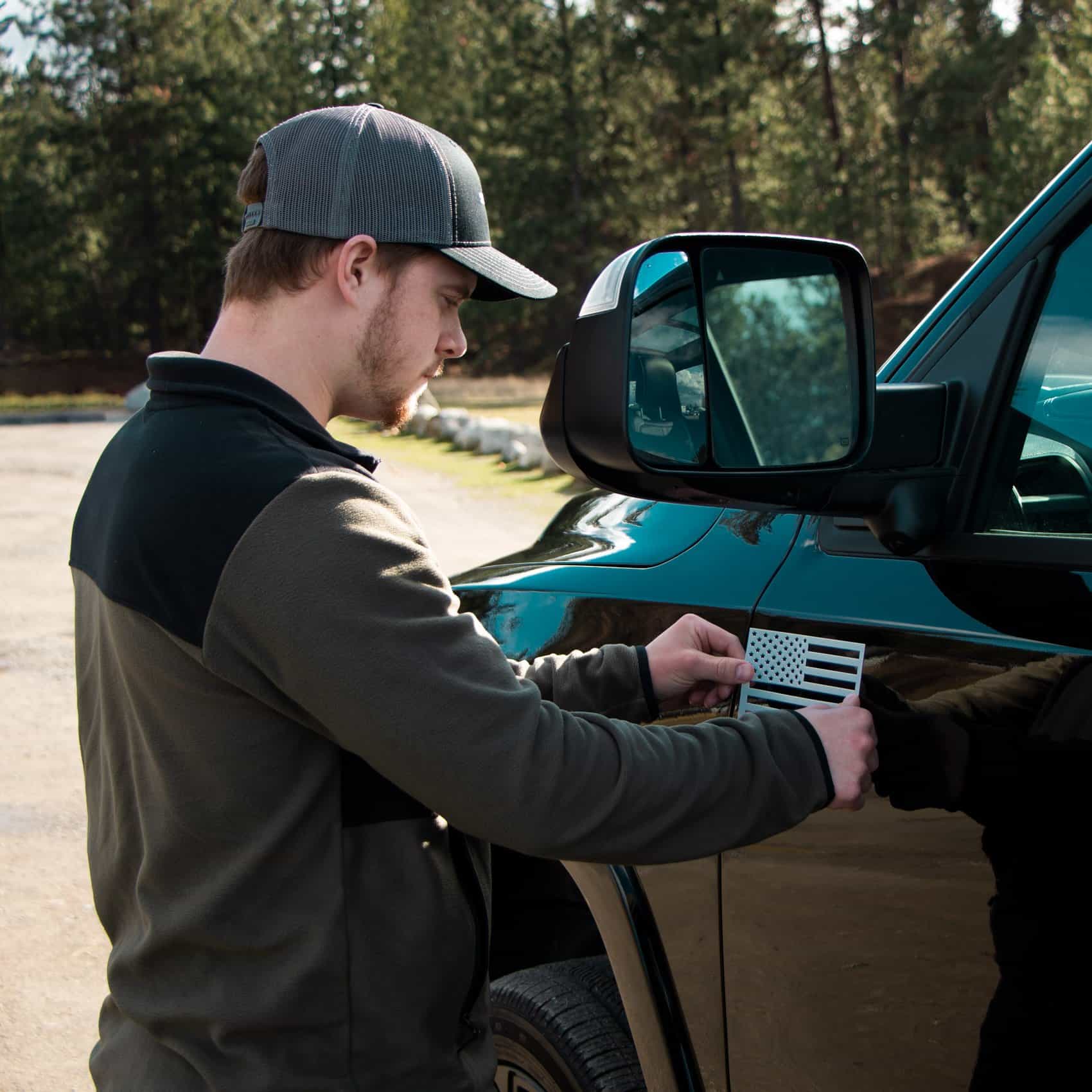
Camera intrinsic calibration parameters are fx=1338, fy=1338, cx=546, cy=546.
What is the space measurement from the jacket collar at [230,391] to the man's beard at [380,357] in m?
0.12

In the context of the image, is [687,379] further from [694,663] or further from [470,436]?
[470,436]

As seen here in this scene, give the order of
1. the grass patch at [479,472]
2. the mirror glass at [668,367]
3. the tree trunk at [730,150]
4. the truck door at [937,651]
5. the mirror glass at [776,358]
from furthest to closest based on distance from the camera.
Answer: the tree trunk at [730,150], the grass patch at [479,472], the mirror glass at [776,358], the mirror glass at [668,367], the truck door at [937,651]

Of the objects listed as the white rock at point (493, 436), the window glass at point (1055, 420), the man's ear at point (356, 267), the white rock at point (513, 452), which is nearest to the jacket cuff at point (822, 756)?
the window glass at point (1055, 420)

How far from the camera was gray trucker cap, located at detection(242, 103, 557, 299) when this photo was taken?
A: 1.66 m

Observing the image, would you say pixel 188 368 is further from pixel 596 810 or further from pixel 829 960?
pixel 829 960

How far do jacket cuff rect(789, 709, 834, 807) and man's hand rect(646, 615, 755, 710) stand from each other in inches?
9.6

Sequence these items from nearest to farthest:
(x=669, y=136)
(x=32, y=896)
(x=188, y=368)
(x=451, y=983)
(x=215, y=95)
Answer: (x=188, y=368), (x=451, y=983), (x=32, y=896), (x=669, y=136), (x=215, y=95)

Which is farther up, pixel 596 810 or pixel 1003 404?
pixel 1003 404

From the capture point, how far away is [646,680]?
1.96 meters

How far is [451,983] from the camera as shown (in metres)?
1.73

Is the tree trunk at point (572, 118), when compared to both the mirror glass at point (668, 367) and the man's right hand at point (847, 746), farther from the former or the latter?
the man's right hand at point (847, 746)

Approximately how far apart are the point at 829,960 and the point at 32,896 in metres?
3.73

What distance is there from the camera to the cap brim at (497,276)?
5.62 ft

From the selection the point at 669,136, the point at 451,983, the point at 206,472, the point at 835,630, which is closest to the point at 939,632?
the point at 835,630
